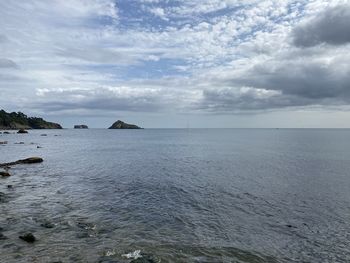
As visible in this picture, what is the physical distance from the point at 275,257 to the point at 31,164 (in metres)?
57.0

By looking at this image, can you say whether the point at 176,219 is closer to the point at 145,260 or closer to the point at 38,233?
the point at 145,260

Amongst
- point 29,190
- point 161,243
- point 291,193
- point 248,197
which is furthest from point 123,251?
point 291,193

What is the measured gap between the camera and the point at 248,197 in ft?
116

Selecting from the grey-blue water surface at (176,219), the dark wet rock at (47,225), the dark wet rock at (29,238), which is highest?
the dark wet rock at (29,238)

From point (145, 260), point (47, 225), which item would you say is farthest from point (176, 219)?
point (47, 225)

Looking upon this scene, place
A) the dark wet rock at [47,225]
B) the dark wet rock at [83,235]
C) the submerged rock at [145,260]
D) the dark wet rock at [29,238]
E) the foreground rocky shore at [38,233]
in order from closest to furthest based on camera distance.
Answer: the submerged rock at [145,260] < the foreground rocky shore at [38,233] < the dark wet rock at [29,238] < the dark wet rock at [83,235] < the dark wet rock at [47,225]

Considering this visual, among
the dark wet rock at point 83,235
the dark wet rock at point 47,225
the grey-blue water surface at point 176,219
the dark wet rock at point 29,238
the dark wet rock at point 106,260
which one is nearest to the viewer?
the dark wet rock at point 106,260

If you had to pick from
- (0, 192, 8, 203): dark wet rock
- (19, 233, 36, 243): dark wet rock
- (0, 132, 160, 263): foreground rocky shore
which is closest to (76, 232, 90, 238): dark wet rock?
(0, 132, 160, 263): foreground rocky shore

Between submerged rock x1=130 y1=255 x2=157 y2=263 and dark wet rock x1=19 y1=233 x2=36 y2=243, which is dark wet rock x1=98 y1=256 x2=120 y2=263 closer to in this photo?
submerged rock x1=130 y1=255 x2=157 y2=263

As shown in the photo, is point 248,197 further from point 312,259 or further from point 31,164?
point 31,164

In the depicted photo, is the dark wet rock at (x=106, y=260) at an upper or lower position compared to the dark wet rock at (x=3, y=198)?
lower

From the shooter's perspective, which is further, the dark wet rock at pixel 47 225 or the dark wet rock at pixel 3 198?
the dark wet rock at pixel 3 198

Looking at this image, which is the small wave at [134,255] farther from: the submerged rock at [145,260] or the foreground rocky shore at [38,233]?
the submerged rock at [145,260]

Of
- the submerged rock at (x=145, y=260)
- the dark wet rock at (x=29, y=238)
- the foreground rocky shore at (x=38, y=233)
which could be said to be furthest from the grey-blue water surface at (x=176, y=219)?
the dark wet rock at (x=29, y=238)
